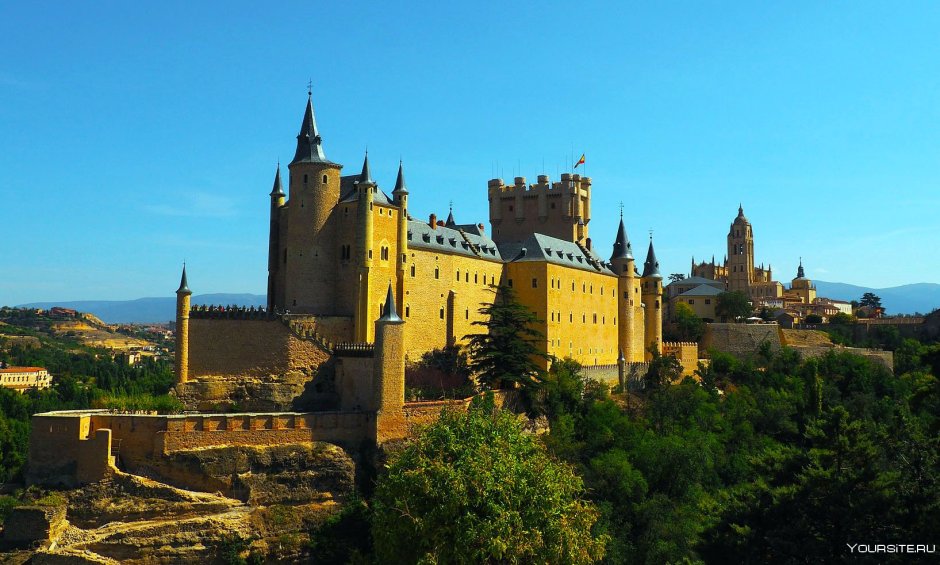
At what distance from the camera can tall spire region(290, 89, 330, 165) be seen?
5078cm

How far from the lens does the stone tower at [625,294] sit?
7031 centimetres

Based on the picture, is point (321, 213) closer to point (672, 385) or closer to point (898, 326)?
point (672, 385)

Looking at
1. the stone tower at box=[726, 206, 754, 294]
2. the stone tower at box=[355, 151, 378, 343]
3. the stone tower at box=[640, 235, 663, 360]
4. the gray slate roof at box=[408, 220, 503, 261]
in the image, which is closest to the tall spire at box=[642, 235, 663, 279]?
the stone tower at box=[640, 235, 663, 360]

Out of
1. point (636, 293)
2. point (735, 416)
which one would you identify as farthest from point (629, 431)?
point (636, 293)

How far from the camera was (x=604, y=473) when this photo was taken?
47656 mm

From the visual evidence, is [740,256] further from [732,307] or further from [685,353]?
[685,353]

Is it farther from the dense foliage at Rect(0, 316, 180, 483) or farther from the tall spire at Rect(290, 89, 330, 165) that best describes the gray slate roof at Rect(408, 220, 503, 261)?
the dense foliage at Rect(0, 316, 180, 483)

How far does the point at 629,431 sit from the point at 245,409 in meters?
22.2

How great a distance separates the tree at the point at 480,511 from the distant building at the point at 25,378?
81197 mm

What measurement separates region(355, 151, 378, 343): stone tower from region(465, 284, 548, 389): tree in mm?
7440

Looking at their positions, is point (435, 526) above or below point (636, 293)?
below

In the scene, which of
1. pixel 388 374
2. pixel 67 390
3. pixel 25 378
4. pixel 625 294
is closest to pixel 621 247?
pixel 625 294

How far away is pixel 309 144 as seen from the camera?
168 ft

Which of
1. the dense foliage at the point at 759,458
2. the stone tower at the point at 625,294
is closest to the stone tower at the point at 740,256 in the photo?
the dense foliage at the point at 759,458
